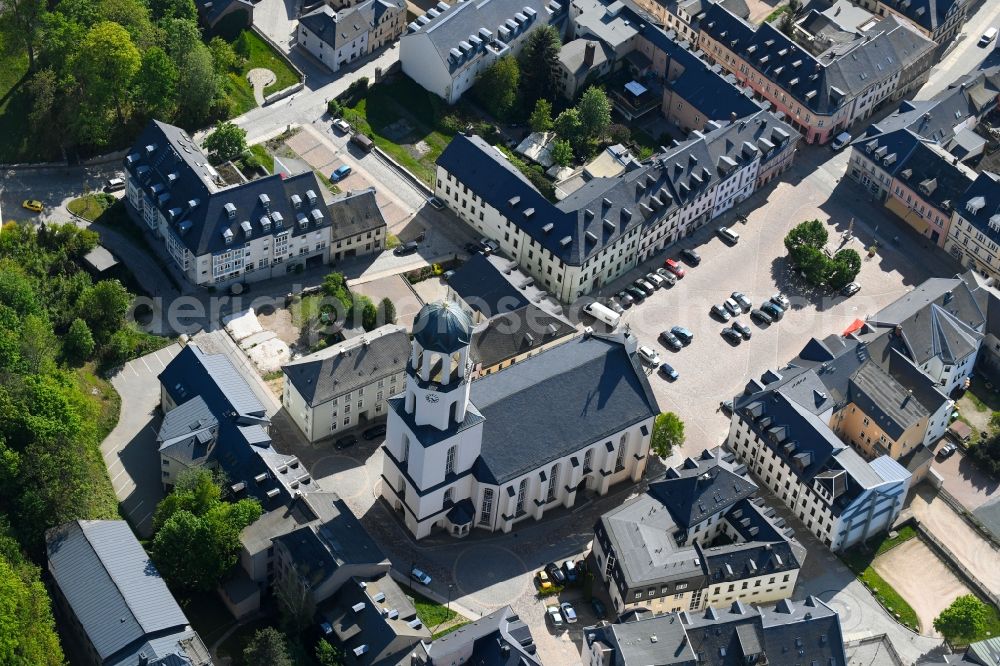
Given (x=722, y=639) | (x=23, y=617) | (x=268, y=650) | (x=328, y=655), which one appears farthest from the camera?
(x=722, y=639)

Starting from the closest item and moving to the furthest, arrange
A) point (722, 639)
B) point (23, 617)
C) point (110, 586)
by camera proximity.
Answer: point (23, 617)
point (110, 586)
point (722, 639)

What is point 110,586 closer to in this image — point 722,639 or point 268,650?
point 268,650

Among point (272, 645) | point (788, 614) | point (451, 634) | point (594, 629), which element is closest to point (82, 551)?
point (272, 645)

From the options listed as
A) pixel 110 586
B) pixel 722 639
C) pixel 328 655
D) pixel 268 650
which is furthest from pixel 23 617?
pixel 722 639

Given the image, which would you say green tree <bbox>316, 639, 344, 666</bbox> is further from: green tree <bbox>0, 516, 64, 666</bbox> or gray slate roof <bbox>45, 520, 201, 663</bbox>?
green tree <bbox>0, 516, 64, 666</bbox>

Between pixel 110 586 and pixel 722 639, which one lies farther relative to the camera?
pixel 722 639

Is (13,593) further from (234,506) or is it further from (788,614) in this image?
(788,614)
